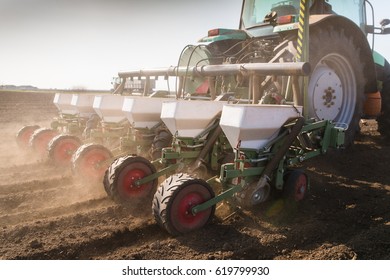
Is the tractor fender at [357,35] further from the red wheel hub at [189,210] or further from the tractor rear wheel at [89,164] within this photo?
the tractor rear wheel at [89,164]

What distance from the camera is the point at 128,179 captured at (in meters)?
3.93

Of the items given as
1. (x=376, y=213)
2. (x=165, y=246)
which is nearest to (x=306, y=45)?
(x=376, y=213)

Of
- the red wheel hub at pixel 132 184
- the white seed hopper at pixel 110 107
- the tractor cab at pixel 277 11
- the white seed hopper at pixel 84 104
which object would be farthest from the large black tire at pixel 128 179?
the white seed hopper at pixel 84 104

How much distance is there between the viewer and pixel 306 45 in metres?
4.11

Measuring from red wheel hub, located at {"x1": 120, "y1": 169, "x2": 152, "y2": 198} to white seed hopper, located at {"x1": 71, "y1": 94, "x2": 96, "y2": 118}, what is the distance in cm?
320

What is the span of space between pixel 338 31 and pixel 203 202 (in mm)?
2979

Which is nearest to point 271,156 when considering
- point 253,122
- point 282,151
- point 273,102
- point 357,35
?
point 282,151

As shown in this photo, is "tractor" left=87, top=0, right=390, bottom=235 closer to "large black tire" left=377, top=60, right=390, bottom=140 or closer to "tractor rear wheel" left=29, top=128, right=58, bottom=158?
"large black tire" left=377, top=60, right=390, bottom=140

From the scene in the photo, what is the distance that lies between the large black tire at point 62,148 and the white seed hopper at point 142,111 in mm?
1440

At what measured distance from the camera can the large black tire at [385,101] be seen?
6562 millimetres

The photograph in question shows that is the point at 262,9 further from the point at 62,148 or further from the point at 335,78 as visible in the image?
the point at 62,148

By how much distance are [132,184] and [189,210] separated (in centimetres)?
99

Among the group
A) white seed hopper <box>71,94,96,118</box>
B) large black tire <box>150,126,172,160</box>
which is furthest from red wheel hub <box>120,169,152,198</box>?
white seed hopper <box>71,94,96,118</box>

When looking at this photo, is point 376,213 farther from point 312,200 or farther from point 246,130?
point 246,130
